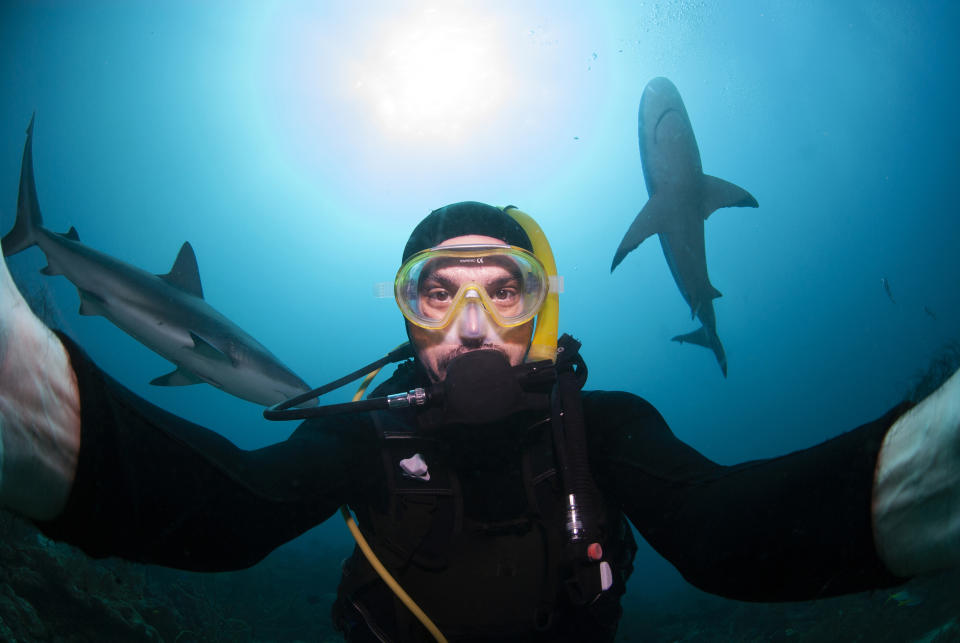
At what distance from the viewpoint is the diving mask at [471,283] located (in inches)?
95.5

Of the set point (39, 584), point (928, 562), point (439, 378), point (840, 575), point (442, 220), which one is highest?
point (442, 220)

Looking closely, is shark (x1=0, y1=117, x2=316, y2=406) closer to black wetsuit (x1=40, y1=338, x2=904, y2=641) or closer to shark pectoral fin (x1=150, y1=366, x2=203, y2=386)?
shark pectoral fin (x1=150, y1=366, x2=203, y2=386)

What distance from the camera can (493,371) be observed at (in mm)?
1879

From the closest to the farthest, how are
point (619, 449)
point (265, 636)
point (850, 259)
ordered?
point (619, 449)
point (265, 636)
point (850, 259)

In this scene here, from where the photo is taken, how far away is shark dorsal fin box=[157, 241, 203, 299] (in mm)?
6438

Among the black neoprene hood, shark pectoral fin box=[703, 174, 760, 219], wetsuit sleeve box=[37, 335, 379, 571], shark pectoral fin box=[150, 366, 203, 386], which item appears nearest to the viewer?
wetsuit sleeve box=[37, 335, 379, 571]

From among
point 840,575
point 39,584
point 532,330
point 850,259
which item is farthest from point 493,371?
point 850,259

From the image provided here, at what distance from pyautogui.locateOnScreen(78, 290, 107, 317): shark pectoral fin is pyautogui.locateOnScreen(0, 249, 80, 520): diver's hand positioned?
262 inches

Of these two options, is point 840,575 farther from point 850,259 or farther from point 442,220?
point 850,259

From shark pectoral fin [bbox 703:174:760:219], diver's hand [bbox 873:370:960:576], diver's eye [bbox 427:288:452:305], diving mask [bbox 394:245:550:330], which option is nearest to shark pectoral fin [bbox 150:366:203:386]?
diving mask [bbox 394:245:550:330]

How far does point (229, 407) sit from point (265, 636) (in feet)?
277

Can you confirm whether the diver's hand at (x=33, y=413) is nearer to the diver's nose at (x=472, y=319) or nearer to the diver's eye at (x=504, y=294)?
the diver's nose at (x=472, y=319)

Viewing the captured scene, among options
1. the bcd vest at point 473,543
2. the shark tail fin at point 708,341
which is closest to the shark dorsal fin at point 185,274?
the bcd vest at point 473,543

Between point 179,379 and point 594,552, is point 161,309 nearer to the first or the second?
point 179,379
